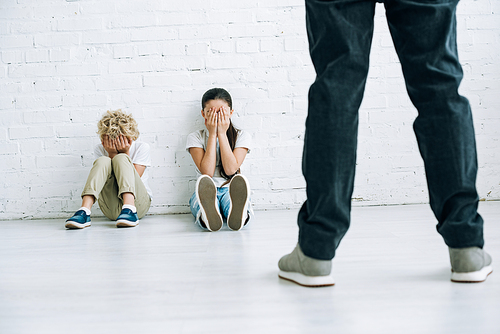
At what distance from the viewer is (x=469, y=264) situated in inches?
35.7

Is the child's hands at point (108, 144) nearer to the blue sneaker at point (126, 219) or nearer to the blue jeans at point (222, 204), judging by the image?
the blue sneaker at point (126, 219)

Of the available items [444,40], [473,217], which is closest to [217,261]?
[473,217]

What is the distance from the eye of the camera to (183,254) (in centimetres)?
139

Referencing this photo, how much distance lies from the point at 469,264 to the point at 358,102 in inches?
17.7

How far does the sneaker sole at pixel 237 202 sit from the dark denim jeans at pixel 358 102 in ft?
3.01

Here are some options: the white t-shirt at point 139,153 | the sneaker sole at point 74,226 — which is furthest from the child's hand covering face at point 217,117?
the sneaker sole at point 74,226

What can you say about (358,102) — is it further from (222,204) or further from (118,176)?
(118,176)

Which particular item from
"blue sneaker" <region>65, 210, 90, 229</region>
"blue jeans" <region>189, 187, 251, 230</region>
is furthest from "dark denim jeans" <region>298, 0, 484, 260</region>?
"blue sneaker" <region>65, 210, 90, 229</region>

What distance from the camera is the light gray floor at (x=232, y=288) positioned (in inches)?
29.5

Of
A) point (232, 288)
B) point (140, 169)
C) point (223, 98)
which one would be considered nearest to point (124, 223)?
point (140, 169)

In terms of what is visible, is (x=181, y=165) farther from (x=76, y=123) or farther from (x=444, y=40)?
(x=444, y=40)

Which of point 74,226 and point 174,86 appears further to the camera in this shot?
point 174,86

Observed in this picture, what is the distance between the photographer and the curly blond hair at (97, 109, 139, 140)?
92.4 inches

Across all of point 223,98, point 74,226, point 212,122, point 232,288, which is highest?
point 223,98
